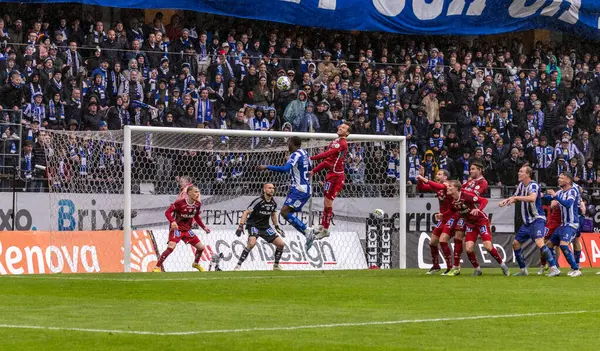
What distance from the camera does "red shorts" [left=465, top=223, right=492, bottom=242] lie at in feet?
64.4

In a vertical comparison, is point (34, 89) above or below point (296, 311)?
above

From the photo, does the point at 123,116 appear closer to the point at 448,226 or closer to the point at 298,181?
the point at 298,181

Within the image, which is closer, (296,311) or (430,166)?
(296,311)

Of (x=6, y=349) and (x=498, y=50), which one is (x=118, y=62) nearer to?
(x=498, y=50)

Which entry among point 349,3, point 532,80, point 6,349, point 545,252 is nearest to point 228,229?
point 545,252

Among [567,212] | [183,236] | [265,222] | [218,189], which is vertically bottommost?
[183,236]

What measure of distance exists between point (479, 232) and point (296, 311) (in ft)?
30.5

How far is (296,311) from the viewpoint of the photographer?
11.2 meters

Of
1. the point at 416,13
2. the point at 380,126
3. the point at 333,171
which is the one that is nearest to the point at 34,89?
the point at 333,171

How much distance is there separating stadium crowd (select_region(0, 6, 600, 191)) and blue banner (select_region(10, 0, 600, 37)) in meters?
0.58

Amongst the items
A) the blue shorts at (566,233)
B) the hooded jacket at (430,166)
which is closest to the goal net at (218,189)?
the hooded jacket at (430,166)

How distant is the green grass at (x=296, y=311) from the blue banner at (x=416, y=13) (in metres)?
14.1

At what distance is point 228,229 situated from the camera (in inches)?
985

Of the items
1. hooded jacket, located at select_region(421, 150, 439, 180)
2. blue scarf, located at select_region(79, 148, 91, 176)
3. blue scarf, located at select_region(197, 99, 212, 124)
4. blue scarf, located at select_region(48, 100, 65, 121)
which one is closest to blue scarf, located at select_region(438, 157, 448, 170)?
hooded jacket, located at select_region(421, 150, 439, 180)
